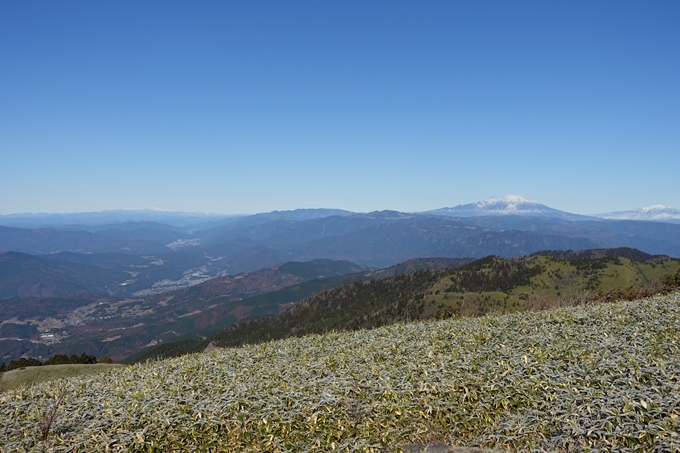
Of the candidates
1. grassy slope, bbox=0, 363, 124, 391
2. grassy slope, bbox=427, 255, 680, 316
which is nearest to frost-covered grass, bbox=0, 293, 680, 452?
grassy slope, bbox=0, 363, 124, 391

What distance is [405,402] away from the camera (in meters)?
8.78

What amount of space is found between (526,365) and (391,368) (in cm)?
352

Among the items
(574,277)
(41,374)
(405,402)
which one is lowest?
(574,277)

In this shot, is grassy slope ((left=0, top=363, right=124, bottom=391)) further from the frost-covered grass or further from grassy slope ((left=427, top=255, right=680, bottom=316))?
grassy slope ((left=427, top=255, right=680, bottom=316))

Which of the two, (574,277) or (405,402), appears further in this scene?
(574,277)

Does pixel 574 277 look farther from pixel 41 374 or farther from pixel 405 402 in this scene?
pixel 405 402

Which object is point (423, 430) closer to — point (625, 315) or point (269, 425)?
point (269, 425)

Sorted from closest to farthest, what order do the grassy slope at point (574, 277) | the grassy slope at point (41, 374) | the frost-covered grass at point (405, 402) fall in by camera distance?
1. the frost-covered grass at point (405, 402)
2. the grassy slope at point (41, 374)
3. the grassy slope at point (574, 277)

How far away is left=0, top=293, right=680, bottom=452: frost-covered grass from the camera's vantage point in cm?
728

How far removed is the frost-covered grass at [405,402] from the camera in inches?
287

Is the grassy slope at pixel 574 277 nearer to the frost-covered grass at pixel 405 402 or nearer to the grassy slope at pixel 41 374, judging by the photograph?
the grassy slope at pixel 41 374

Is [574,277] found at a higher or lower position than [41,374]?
lower

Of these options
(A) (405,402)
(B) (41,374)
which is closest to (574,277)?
(B) (41,374)

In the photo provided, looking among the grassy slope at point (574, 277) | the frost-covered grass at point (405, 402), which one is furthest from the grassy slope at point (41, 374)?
the grassy slope at point (574, 277)
